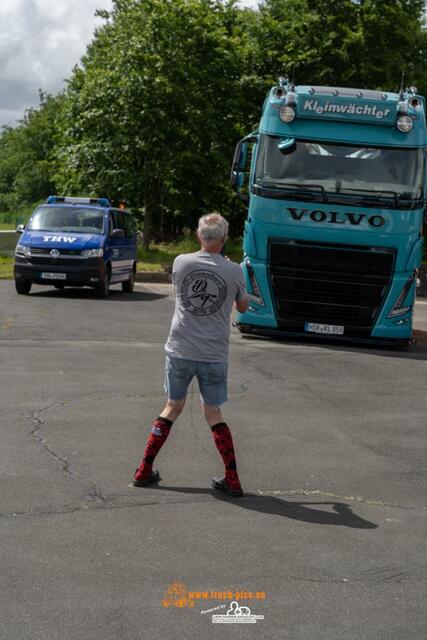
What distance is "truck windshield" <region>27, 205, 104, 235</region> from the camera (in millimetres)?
23734

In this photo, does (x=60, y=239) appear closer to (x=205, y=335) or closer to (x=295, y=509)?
(x=205, y=335)

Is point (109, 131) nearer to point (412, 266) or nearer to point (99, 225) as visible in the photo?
point (99, 225)

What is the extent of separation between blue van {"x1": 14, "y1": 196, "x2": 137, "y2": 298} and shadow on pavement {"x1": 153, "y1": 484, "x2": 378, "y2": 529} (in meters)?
16.0

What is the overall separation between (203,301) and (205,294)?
46mm

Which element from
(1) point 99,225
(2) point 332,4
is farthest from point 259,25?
(1) point 99,225

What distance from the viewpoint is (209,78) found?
38750mm

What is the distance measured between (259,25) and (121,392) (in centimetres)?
3641

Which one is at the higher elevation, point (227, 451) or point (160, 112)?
point (160, 112)

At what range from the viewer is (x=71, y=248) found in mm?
22844

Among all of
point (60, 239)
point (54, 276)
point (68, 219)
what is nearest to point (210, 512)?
point (54, 276)

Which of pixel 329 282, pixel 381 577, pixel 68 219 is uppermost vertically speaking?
pixel 68 219

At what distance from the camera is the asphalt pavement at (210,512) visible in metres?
4.79

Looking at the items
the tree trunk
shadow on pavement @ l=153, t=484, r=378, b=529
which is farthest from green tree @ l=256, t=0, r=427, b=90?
shadow on pavement @ l=153, t=484, r=378, b=529

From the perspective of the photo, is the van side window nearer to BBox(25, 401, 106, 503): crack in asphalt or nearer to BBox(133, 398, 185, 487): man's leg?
BBox(25, 401, 106, 503): crack in asphalt
